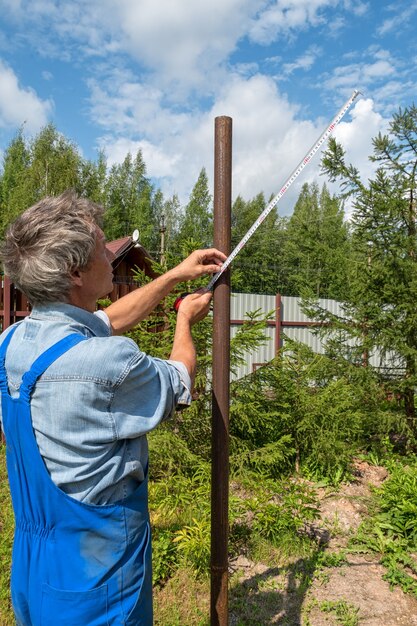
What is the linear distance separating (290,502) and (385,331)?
2584 mm

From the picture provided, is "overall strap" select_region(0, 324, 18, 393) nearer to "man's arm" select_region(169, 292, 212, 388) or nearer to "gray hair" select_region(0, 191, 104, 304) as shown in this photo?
"gray hair" select_region(0, 191, 104, 304)

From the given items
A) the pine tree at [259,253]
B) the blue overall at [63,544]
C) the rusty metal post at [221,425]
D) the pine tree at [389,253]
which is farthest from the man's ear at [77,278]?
the pine tree at [259,253]

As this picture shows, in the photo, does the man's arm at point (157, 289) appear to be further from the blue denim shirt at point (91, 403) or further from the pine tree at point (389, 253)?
the pine tree at point (389, 253)

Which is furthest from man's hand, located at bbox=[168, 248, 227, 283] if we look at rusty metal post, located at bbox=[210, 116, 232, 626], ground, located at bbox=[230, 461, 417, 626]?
ground, located at bbox=[230, 461, 417, 626]

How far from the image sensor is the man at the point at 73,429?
4.24ft

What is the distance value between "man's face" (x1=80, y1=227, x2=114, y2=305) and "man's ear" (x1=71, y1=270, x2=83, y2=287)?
0.04 ft

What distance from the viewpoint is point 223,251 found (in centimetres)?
230

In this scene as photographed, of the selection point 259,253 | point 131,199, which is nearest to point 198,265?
point 131,199

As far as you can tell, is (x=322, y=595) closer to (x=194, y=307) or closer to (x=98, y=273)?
(x=194, y=307)

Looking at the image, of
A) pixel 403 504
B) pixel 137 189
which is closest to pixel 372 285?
pixel 403 504

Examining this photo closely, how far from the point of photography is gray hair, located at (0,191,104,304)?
1.36 metres

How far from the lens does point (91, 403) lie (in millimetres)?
1281

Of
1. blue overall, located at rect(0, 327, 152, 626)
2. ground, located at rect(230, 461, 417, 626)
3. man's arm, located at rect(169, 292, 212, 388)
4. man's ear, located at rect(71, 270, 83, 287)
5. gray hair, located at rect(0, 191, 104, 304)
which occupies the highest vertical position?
gray hair, located at rect(0, 191, 104, 304)

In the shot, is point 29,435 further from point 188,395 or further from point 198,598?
point 198,598
